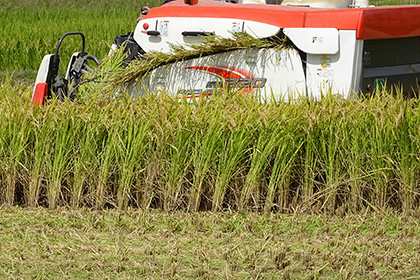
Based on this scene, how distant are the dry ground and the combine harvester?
1.07 meters

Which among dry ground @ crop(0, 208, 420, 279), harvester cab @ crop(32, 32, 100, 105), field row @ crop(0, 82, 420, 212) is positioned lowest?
dry ground @ crop(0, 208, 420, 279)

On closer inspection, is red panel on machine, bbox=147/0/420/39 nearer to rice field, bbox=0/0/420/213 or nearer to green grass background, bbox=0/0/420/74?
rice field, bbox=0/0/420/213

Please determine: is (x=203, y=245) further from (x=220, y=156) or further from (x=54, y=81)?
(x=54, y=81)

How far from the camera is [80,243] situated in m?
4.25

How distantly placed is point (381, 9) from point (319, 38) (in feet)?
1.74

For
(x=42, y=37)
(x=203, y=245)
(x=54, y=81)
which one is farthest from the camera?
(x=42, y=37)

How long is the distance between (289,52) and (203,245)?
195 cm

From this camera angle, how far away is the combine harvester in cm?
546

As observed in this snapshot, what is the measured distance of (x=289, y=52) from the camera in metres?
5.60

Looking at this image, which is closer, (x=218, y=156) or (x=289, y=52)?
(x=218, y=156)

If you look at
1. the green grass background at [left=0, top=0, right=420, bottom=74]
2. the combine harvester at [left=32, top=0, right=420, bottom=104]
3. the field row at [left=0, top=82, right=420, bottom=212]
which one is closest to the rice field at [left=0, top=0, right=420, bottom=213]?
the field row at [left=0, top=82, right=420, bottom=212]

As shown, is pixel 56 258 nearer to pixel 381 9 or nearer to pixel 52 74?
pixel 52 74

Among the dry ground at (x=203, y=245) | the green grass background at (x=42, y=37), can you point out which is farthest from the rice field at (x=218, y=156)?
the green grass background at (x=42, y=37)

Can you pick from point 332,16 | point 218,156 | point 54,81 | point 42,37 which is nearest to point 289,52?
point 332,16
